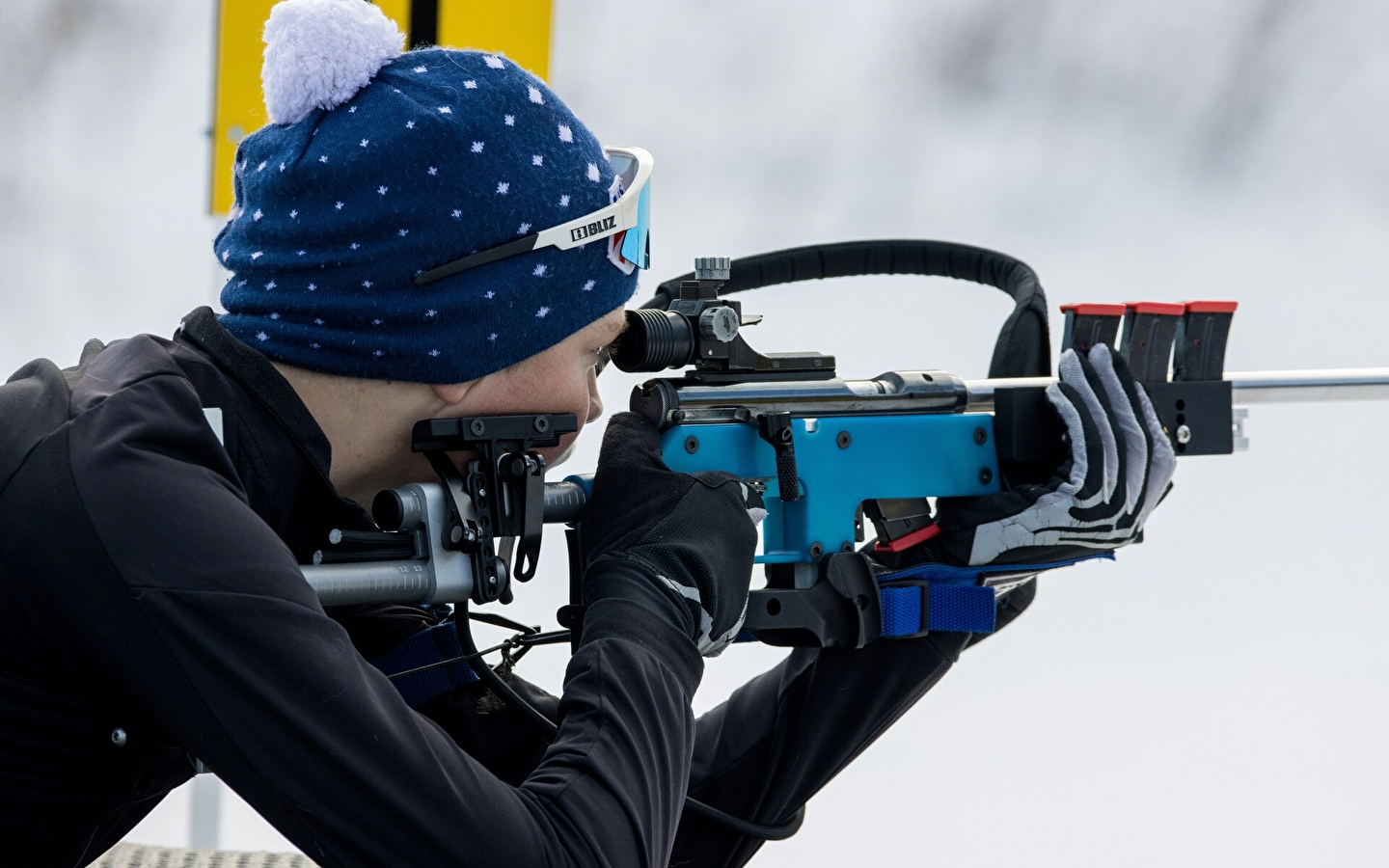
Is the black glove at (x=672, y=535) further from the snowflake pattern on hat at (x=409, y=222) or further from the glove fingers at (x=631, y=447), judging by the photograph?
the snowflake pattern on hat at (x=409, y=222)

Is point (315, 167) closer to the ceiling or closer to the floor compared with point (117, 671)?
closer to the ceiling

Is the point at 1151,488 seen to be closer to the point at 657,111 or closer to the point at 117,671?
the point at 117,671

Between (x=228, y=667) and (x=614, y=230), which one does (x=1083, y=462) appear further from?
(x=228, y=667)

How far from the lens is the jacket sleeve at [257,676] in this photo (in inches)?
22.3

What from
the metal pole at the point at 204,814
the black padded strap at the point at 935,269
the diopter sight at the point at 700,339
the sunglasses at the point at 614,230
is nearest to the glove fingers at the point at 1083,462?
the black padded strap at the point at 935,269

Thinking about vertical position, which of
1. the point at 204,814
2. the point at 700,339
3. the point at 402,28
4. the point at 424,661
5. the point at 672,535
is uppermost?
the point at 402,28

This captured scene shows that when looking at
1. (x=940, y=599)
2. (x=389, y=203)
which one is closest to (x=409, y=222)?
(x=389, y=203)

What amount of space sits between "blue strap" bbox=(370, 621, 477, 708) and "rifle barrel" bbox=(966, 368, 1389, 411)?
42cm

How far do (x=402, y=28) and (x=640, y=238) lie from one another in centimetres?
86

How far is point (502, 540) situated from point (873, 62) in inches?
43.8

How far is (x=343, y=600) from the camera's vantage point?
2.24 ft

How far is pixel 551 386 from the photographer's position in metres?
0.79

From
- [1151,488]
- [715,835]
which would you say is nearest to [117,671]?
[715,835]

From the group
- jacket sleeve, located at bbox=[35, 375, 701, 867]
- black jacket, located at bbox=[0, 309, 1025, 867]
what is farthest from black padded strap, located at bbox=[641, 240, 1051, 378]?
jacket sleeve, located at bbox=[35, 375, 701, 867]
